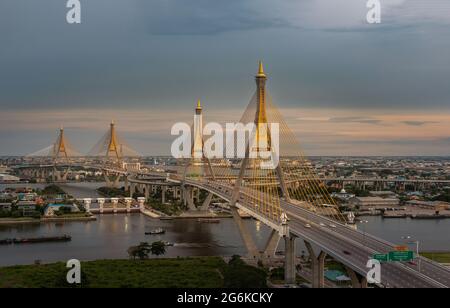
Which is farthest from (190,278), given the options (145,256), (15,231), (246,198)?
(15,231)

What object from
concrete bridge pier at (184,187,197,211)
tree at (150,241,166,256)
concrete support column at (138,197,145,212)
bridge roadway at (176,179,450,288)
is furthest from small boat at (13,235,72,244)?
concrete support column at (138,197,145,212)

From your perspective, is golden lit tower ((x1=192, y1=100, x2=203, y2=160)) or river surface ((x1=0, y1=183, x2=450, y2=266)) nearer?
river surface ((x1=0, y1=183, x2=450, y2=266))

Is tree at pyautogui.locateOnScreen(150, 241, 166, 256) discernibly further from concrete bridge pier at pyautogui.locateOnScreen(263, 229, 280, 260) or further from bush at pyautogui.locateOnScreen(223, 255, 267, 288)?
bush at pyautogui.locateOnScreen(223, 255, 267, 288)

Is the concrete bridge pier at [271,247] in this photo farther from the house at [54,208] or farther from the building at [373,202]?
the building at [373,202]

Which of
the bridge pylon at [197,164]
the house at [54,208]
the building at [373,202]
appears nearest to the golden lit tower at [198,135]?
the bridge pylon at [197,164]

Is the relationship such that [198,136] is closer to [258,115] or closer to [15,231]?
[15,231]

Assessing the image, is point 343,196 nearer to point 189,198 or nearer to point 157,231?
point 189,198
